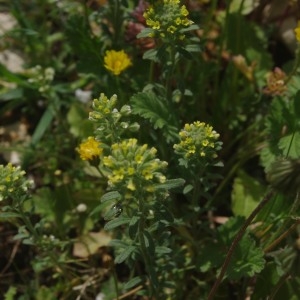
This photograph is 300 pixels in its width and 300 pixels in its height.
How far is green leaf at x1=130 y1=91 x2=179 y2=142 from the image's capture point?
2.44 metres

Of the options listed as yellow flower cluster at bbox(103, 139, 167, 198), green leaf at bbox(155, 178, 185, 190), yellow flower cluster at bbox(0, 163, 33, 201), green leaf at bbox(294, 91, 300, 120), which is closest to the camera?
yellow flower cluster at bbox(103, 139, 167, 198)

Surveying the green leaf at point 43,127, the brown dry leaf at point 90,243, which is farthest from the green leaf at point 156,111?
the green leaf at point 43,127

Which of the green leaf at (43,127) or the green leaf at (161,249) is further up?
the green leaf at (161,249)

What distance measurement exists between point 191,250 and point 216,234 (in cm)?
25

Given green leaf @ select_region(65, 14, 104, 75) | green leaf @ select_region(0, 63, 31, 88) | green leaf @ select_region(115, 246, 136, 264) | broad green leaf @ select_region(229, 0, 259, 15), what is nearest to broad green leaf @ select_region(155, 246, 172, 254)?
green leaf @ select_region(115, 246, 136, 264)

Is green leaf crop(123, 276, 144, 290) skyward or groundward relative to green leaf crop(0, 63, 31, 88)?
groundward

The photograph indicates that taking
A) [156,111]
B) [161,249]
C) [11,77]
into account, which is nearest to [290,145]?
[156,111]

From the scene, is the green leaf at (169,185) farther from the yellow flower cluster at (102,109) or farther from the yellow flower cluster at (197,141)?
the yellow flower cluster at (102,109)

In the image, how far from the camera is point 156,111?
2.51 m

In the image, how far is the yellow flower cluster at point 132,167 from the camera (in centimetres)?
178

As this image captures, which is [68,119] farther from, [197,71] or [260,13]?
[260,13]

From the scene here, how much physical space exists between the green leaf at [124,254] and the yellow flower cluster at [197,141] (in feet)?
1.39

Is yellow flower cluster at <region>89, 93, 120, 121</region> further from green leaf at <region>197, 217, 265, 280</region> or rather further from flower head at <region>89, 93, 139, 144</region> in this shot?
green leaf at <region>197, 217, 265, 280</region>

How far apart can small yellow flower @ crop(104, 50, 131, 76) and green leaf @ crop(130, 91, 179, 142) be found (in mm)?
277
